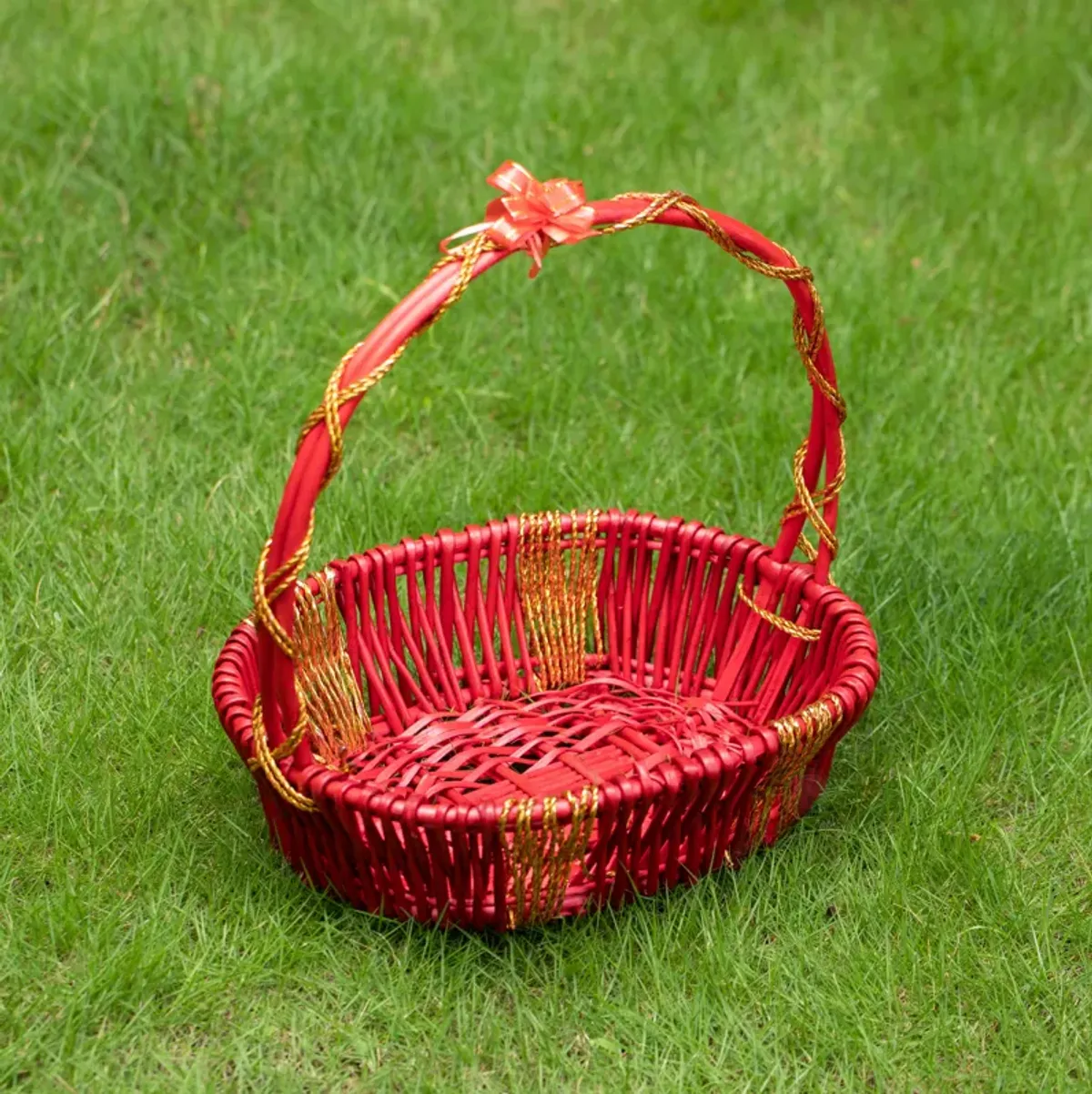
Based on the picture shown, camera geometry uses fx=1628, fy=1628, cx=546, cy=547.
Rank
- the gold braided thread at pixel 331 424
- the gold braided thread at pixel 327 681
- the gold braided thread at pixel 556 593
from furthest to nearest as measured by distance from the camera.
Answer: the gold braided thread at pixel 556 593 < the gold braided thread at pixel 327 681 < the gold braided thread at pixel 331 424

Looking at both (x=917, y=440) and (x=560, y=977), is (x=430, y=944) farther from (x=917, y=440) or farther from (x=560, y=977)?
(x=917, y=440)

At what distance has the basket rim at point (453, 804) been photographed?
5.70 feet

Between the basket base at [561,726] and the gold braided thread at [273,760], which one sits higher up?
the gold braided thread at [273,760]

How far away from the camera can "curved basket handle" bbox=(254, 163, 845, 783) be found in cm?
166

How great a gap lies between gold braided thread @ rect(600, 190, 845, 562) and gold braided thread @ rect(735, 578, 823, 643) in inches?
3.7

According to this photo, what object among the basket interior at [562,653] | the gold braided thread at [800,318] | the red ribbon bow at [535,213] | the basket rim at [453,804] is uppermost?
the red ribbon bow at [535,213]

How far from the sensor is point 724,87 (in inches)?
156

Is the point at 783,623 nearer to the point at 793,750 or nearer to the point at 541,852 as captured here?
the point at 793,750

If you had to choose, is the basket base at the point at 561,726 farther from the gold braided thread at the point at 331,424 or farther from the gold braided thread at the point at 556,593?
the gold braided thread at the point at 331,424

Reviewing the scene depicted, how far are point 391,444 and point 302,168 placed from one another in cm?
87

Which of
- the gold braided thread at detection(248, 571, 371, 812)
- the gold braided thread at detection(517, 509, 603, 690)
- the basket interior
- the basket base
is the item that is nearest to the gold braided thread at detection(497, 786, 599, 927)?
the basket base

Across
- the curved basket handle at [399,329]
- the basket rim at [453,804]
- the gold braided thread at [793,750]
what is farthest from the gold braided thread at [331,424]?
the gold braided thread at [793,750]

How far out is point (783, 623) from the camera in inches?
86.4

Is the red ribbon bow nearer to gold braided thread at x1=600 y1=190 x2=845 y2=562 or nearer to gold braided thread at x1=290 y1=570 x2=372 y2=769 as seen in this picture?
gold braided thread at x1=600 y1=190 x2=845 y2=562
